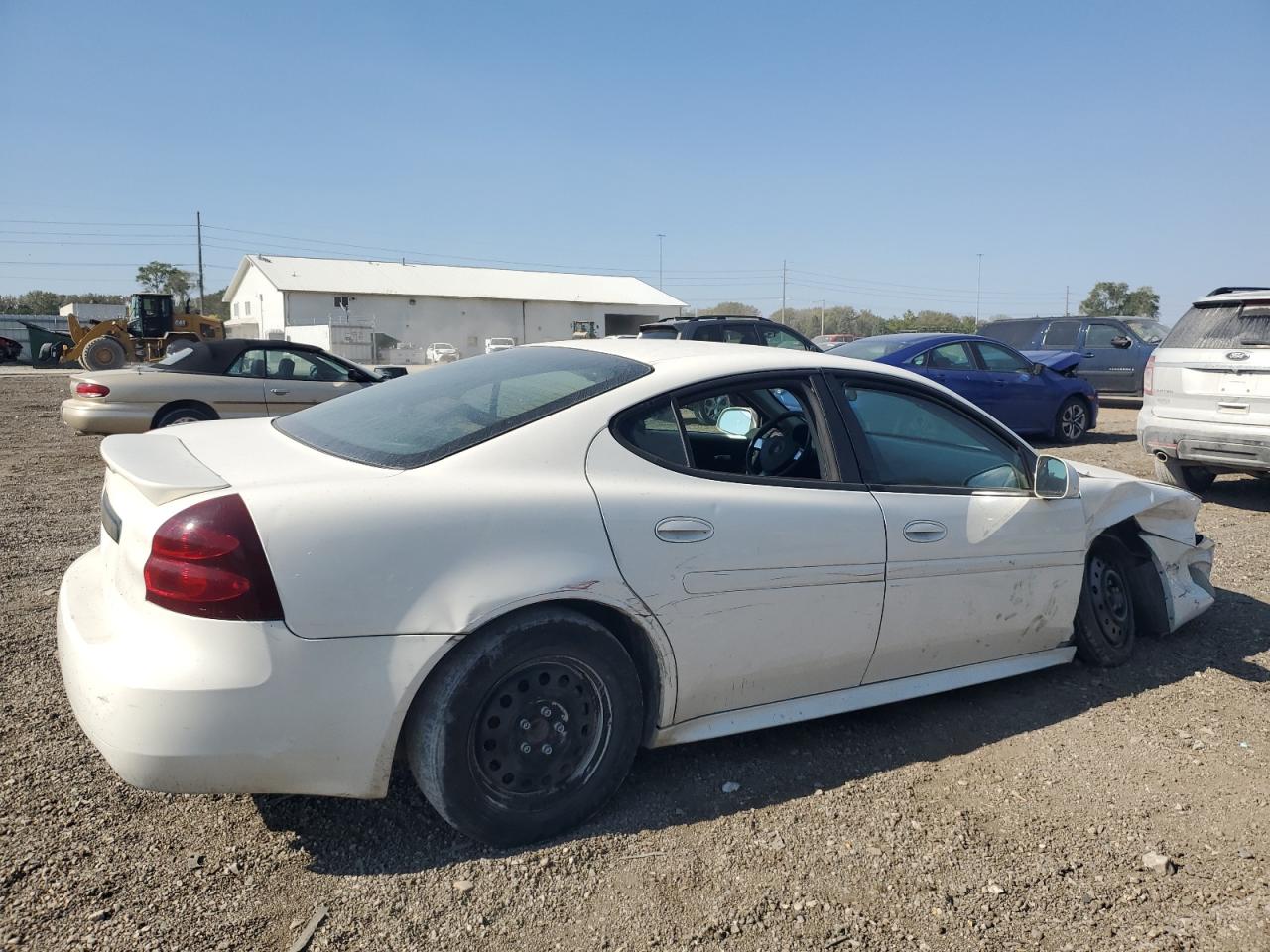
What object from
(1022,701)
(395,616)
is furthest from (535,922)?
(1022,701)

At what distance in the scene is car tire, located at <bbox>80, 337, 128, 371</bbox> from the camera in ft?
88.3

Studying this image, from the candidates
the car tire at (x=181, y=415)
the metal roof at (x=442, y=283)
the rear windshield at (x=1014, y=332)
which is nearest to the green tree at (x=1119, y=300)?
the metal roof at (x=442, y=283)

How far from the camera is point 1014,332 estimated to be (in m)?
18.1

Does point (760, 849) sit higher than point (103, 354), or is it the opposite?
point (103, 354)

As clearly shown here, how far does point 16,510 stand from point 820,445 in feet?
21.4

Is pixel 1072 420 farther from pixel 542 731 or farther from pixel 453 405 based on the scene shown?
pixel 542 731

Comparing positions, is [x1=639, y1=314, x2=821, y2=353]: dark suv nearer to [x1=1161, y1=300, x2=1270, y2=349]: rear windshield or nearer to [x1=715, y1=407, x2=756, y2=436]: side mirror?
[x1=1161, y1=300, x2=1270, y2=349]: rear windshield

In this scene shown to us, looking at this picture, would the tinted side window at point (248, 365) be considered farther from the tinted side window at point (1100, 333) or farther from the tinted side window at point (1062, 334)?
the tinted side window at point (1100, 333)

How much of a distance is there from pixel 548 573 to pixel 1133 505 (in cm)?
300

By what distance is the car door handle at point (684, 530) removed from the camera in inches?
112

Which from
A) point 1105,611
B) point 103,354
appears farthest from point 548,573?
point 103,354

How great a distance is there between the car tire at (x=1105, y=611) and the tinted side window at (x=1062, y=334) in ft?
46.7

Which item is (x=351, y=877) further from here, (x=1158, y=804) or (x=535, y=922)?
(x=1158, y=804)

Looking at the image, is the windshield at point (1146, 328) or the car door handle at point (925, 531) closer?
the car door handle at point (925, 531)
